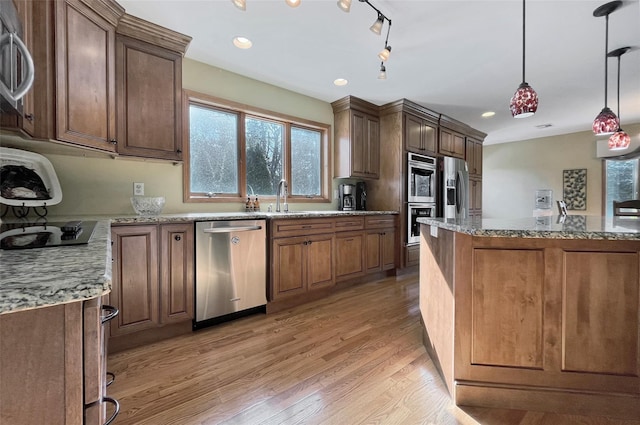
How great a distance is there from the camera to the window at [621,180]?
515cm

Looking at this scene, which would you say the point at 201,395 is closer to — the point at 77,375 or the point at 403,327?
the point at 77,375

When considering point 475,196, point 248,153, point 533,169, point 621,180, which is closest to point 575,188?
point 621,180

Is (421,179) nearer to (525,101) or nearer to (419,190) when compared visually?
(419,190)

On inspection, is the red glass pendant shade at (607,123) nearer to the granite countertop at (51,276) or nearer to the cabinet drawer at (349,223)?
the cabinet drawer at (349,223)

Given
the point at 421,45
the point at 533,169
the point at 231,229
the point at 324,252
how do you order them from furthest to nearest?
the point at 533,169
the point at 324,252
the point at 421,45
the point at 231,229

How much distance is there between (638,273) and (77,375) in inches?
81.2

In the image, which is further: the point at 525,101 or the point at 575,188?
the point at 575,188

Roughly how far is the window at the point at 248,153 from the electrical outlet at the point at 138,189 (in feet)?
1.20

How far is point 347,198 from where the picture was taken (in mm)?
3836

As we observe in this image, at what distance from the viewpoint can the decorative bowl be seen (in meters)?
2.16

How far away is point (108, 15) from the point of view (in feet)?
6.16

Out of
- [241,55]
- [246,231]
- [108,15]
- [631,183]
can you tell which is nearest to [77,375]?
[246,231]

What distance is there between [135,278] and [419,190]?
3.56 metres

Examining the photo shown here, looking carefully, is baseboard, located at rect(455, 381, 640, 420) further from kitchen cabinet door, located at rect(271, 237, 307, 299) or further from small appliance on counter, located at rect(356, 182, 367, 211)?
small appliance on counter, located at rect(356, 182, 367, 211)
